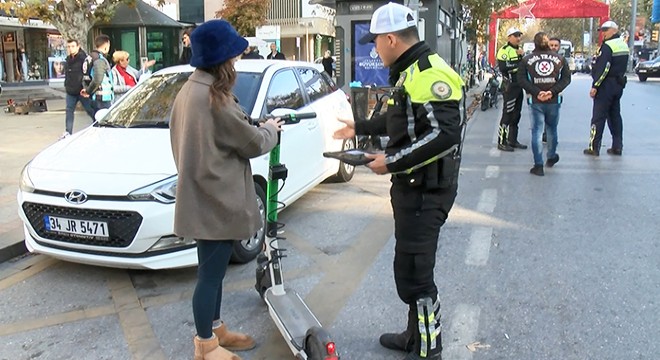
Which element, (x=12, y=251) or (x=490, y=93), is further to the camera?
(x=490, y=93)

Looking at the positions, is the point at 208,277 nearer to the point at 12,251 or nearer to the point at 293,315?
the point at 293,315

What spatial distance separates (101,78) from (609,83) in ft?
25.2

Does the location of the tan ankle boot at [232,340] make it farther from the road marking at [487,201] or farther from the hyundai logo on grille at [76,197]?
the road marking at [487,201]

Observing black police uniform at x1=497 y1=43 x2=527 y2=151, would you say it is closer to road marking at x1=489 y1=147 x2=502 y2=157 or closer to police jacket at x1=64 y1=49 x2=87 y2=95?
road marking at x1=489 y1=147 x2=502 y2=157

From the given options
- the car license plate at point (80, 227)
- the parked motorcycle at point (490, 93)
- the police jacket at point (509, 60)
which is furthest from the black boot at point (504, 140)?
the car license plate at point (80, 227)

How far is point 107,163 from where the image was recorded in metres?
4.50

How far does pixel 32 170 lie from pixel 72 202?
2.37 ft

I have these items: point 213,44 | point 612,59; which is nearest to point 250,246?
point 213,44

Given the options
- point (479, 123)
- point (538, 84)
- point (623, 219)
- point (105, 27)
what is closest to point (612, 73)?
point (538, 84)

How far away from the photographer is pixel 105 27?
24.3 meters

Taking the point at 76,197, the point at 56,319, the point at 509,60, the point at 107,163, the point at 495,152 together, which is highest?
the point at 509,60

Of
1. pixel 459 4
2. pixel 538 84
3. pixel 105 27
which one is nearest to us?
pixel 538 84

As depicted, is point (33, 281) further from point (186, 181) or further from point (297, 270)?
point (186, 181)

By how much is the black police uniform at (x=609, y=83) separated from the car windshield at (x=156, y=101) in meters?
5.58
